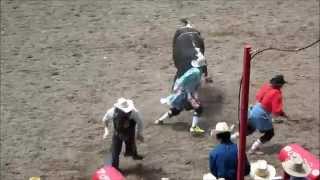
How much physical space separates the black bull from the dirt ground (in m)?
0.94

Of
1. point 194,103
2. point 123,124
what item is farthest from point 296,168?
point 194,103

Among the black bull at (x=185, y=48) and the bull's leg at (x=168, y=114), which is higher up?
the black bull at (x=185, y=48)

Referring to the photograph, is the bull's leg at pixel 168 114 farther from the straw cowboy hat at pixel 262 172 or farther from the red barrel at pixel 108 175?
the red barrel at pixel 108 175

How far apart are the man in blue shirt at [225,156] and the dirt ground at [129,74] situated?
1.21 meters

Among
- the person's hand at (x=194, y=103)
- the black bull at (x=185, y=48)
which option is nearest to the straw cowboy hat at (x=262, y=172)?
the person's hand at (x=194, y=103)

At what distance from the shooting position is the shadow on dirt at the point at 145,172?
9297mm

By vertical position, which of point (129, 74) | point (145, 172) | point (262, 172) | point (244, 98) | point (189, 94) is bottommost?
point (145, 172)

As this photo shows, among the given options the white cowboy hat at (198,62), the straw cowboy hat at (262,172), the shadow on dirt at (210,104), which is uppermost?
the white cowboy hat at (198,62)

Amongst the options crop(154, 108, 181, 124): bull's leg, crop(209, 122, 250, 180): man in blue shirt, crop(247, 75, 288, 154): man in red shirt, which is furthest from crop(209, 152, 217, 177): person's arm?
crop(154, 108, 181, 124): bull's leg

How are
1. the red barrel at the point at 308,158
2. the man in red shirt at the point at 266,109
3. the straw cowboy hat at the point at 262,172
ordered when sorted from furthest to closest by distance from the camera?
1. the man in red shirt at the point at 266,109
2. the straw cowboy hat at the point at 262,172
3. the red barrel at the point at 308,158

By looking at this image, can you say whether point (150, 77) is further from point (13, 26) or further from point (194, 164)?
point (13, 26)

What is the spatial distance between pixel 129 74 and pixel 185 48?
1.87 m

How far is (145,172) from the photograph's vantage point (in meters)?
9.39

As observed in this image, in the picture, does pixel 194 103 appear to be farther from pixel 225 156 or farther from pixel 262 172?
pixel 262 172
